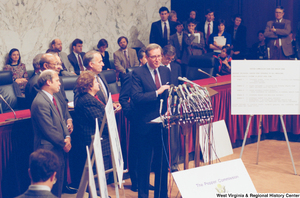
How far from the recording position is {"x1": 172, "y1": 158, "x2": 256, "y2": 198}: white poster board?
2227 mm

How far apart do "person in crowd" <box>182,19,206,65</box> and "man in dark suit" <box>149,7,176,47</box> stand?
1.41 feet

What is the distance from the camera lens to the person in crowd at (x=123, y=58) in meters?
7.37

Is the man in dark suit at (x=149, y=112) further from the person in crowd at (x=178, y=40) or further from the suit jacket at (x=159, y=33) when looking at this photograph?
the suit jacket at (x=159, y=33)

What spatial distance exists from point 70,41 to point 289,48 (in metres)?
4.67

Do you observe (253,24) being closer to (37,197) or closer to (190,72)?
(190,72)

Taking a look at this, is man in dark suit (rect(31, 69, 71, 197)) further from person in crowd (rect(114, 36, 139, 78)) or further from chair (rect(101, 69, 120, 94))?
person in crowd (rect(114, 36, 139, 78))

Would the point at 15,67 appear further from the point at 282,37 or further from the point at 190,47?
the point at 282,37

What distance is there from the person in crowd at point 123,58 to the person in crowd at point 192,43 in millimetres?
1062

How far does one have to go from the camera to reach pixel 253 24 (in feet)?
33.1

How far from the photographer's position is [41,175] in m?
1.81

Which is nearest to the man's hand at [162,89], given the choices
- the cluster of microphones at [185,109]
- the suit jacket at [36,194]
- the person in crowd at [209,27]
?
the cluster of microphones at [185,109]

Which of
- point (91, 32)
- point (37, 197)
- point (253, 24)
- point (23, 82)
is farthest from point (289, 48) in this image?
point (37, 197)

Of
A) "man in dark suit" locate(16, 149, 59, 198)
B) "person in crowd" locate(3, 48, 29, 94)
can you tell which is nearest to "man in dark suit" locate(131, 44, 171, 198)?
"man in dark suit" locate(16, 149, 59, 198)

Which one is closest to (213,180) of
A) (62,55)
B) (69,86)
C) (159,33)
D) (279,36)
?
(69,86)
